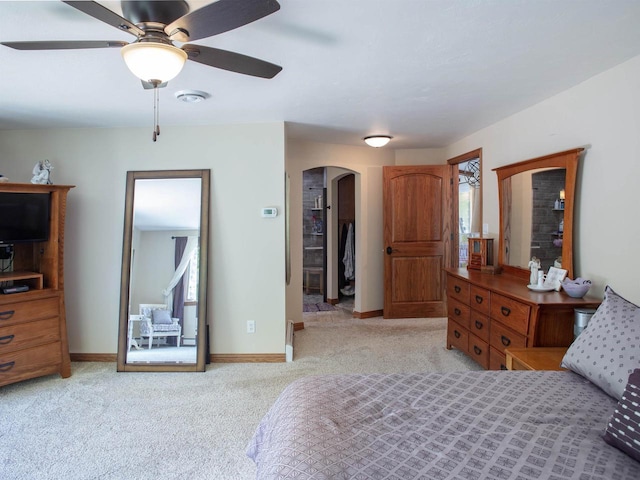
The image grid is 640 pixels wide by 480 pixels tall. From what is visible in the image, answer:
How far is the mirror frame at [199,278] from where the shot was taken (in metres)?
3.41

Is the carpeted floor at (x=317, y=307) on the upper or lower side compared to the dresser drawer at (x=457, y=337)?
lower

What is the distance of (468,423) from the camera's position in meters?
1.29

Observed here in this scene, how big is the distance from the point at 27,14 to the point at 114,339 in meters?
2.90

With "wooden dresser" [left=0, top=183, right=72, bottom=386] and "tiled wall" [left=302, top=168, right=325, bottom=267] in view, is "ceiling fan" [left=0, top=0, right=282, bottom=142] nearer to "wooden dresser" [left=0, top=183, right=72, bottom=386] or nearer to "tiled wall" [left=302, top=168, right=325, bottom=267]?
"wooden dresser" [left=0, top=183, right=72, bottom=386]

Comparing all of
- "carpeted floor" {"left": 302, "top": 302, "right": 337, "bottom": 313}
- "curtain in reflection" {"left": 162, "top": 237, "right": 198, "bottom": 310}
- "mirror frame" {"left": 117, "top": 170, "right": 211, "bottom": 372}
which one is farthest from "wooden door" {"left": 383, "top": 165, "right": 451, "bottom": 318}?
"curtain in reflection" {"left": 162, "top": 237, "right": 198, "bottom": 310}

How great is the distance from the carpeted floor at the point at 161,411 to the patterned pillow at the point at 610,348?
5.68 feet

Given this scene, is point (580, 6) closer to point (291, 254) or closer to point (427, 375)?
point (427, 375)

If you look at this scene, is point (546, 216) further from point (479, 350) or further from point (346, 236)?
point (346, 236)

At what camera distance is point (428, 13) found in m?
1.70

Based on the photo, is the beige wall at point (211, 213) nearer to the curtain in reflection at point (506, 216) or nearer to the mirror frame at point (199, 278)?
the mirror frame at point (199, 278)

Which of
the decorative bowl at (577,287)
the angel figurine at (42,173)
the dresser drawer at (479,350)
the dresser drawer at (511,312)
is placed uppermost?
the angel figurine at (42,173)

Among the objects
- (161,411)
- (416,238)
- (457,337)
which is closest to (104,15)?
(161,411)

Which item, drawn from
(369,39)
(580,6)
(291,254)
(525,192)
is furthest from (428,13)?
(291,254)

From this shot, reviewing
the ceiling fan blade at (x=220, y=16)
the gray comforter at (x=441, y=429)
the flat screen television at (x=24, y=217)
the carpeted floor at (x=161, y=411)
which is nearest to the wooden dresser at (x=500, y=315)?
the carpeted floor at (x=161, y=411)
